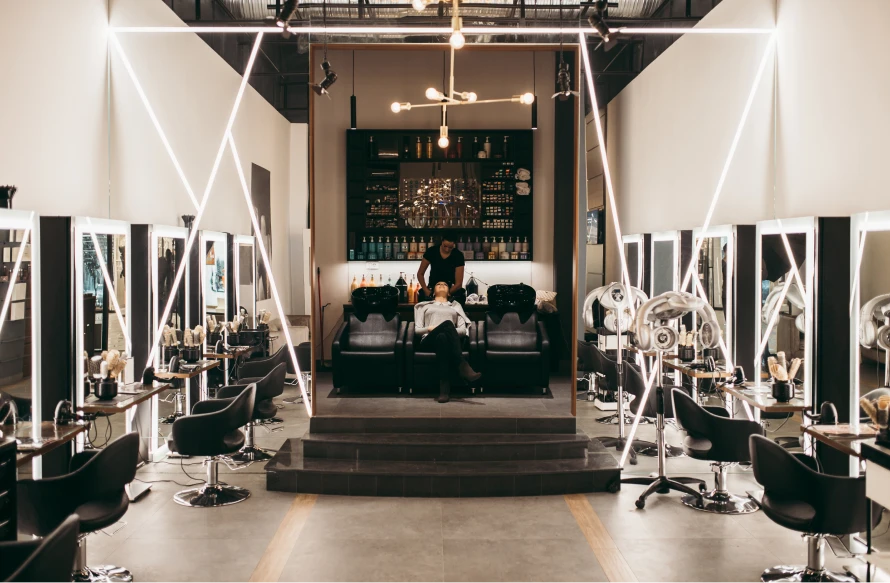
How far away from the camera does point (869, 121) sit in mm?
4305

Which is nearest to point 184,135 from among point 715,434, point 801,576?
point 715,434

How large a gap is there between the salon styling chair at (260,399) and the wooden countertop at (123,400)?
0.59 meters

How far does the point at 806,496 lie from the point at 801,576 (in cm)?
55

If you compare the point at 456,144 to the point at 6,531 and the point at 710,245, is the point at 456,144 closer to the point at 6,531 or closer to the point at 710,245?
the point at 710,245

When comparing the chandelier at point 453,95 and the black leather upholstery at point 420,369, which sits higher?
the chandelier at point 453,95

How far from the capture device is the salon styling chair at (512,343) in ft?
23.9

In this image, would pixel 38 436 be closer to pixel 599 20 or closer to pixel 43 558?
pixel 43 558

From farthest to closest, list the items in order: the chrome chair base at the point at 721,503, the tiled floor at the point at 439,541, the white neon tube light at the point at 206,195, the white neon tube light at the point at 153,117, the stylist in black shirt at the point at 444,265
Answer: the stylist in black shirt at the point at 444,265, the white neon tube light at the point at 206,195, the white neon tube light at the point at 153,117, the chrome chair base at the point at 721,503, the tiled floor at the point at 439,541

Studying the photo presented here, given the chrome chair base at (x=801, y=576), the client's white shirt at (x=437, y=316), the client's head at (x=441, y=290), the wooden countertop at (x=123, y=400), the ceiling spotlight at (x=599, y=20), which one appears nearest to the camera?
the chrome chair base at (x=801, y=576)

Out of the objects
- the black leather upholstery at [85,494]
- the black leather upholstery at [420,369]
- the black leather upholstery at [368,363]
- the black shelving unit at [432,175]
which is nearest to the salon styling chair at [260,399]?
the black leather upholstery at [368,363]

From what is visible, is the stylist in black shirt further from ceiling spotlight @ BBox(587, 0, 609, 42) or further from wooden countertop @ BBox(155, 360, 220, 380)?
ceiling spotlight @ BBox(587, 0, 609, 42)

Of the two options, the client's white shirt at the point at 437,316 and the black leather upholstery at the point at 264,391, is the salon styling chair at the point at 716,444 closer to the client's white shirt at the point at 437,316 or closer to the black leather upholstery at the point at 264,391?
the client's white shirt at the point at 437,316

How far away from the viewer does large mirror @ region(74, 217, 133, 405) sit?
4828 millimetres

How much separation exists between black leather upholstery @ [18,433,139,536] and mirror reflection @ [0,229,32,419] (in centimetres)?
93
